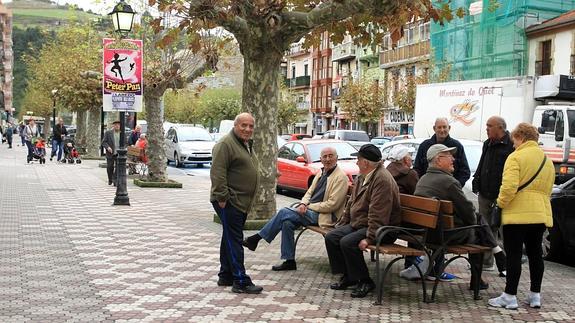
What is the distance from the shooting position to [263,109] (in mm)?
11461

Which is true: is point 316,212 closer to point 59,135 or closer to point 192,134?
point 192,134

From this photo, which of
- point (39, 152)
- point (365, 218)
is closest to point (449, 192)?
point (365, 218)

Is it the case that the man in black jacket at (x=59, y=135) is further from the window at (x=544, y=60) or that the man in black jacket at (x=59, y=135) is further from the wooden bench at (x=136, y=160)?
the window at (x=544, y=60)

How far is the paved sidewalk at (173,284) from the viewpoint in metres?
6.16

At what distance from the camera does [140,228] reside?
11125 millimetres

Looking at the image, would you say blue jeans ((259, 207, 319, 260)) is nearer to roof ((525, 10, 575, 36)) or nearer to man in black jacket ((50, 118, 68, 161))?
man in black jacket ((50, 118, 68, 161))

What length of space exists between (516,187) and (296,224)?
2639 mm

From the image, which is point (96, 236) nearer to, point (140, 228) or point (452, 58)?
point (140, 228)

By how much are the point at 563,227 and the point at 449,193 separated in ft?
9.38

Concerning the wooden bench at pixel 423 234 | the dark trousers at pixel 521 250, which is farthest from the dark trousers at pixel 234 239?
the dark trousers at pixel 521 250

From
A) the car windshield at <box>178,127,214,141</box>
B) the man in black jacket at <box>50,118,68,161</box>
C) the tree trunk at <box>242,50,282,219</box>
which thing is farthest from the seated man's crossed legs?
the man in black jacket at <box>50,118,68,161</box>

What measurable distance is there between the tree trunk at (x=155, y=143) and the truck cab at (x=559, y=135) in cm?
1042

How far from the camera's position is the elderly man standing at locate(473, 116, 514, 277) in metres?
7.96

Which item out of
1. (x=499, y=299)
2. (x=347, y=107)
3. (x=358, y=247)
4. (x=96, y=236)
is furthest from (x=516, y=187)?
(x=347, y=107)
